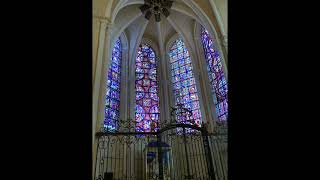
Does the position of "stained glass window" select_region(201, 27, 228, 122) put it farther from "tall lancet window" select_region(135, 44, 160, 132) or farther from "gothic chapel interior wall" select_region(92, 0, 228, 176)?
"tall lancet window" select_region(135, 44, 160, 132)

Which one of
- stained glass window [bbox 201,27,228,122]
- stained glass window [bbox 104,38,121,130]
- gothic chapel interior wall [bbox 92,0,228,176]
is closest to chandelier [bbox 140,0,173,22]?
gothic chapel interior wall [bbox 92,0,228,176]

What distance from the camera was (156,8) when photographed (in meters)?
13.0

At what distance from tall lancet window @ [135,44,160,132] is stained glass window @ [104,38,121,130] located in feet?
3.63

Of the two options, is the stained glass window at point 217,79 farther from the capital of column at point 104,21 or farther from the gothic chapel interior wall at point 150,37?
the capital of column at point 104,21

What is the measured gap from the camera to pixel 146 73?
44.7 feet

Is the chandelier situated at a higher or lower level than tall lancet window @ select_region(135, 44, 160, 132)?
higher

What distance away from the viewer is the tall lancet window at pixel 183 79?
1227 cm

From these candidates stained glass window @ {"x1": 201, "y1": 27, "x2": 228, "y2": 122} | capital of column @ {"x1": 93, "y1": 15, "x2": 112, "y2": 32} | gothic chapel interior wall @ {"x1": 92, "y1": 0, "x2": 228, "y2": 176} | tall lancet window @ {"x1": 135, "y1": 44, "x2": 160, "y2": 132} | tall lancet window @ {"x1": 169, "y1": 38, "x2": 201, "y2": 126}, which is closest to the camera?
gothic chapel interior wall @ {"x1": 92, "y1": 0, "x2": 228, "y2": 176}

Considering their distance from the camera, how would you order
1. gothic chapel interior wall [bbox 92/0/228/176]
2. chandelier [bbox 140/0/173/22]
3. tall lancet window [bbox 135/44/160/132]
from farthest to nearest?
chandelier [bbox 140/0/173/22], tall lancet window [bbox 135/44/160/132], gothic chapel interior wall [bbox 92/0/228/176]

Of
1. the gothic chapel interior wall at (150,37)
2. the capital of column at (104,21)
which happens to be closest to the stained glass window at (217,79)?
the gothic chapel interior wall at (150,37)

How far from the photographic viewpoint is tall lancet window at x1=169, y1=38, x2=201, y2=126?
40.3ft
